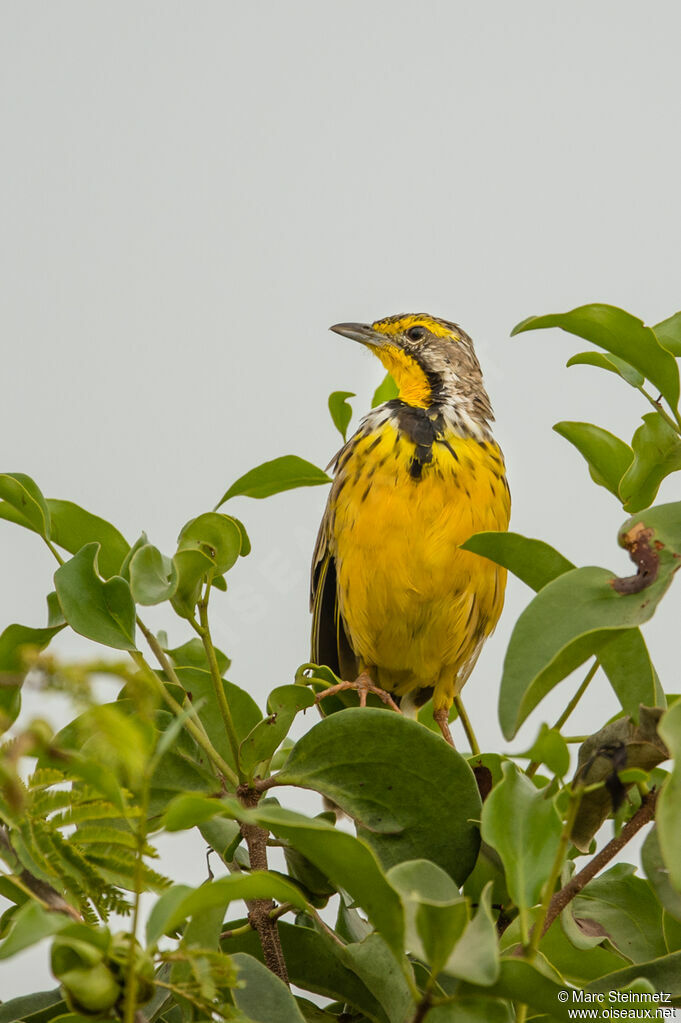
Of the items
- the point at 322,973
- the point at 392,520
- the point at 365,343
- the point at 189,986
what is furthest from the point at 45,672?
the point at 365,343

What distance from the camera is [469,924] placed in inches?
20.1

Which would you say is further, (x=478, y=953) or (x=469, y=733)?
(x=469, y=733)

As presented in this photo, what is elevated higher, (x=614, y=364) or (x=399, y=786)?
(x=614, y=364)

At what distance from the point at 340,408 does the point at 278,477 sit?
19cm

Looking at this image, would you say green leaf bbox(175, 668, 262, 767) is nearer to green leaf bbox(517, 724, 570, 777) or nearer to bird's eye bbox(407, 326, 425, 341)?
green leaf bbox(517, 724, 570, 777)

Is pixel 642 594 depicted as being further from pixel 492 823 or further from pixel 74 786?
pixel 74 786

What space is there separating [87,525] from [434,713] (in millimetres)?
702

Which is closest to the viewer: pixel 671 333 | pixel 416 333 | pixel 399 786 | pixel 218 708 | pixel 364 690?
pixel 399 786

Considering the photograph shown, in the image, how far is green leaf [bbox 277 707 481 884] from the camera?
26.1 inches

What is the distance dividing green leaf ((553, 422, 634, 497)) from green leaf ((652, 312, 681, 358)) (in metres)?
0.08

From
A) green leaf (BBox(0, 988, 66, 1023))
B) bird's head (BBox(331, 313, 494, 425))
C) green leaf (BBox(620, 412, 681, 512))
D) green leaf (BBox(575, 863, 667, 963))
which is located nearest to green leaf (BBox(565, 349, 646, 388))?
green leaf (BBox(620, 412, 681, 512))

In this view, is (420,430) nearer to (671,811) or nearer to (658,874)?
(658,874)

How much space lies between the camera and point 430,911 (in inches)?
19.6

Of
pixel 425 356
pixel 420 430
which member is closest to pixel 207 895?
pixel 420 430
